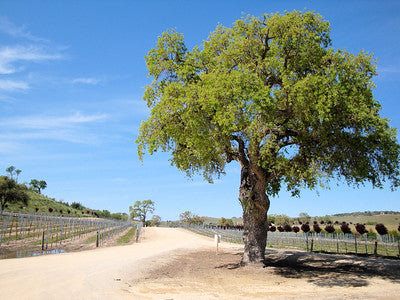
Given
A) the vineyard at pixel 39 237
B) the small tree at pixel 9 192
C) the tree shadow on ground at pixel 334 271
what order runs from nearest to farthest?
1. the tree shadow on ground at pixel 334 271
2. the vineyard at pixel 39 237
3. the small tree at pixel 9 192

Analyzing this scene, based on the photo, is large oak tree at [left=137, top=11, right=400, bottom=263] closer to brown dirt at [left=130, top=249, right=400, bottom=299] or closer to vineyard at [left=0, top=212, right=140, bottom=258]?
brown dirt at [left=130, top=249, right=400, bottom=299]

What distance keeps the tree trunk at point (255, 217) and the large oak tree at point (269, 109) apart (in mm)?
55

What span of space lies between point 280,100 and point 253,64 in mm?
2203

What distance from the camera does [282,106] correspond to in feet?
50.9

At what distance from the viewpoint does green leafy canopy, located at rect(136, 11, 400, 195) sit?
13969 mm

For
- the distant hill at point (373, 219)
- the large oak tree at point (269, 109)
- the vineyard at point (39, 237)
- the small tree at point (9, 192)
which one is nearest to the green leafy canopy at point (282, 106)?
the large oak tree at point (269, 109)

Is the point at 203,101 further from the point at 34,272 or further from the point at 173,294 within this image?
the point at 34,272

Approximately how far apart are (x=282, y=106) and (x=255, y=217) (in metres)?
6.30

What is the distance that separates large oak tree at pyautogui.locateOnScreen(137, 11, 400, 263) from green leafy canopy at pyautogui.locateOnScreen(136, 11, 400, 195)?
50mm

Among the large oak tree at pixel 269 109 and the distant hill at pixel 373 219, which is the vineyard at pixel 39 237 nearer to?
the large oak tree at pixel 269 109

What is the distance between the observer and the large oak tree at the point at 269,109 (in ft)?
46.0

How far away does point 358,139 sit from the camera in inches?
611

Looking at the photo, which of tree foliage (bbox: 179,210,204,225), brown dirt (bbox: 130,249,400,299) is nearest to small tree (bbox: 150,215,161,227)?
tree foliage (bbox: 179,210,204,225)

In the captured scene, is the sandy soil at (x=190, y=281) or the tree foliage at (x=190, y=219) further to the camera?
the tree foliage at (x=190, y=219)
